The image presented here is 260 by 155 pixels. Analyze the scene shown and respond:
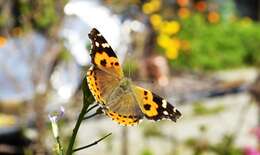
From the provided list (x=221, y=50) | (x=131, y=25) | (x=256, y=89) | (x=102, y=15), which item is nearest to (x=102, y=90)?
(x=131, y=25)

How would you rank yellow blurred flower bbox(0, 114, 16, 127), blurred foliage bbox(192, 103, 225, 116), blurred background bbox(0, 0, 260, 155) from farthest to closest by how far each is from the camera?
blurred foliage bbox(192, 103, 225, 116) → yellow blurred flower bbox(0, 114, 16, 127) → blurred background bbox(0, 0, 260, 155)

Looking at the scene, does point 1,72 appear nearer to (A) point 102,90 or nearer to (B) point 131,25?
(B) point 131,25

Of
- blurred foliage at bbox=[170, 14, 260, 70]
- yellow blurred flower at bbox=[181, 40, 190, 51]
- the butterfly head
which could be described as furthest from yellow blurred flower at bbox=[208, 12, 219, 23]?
the butterfly head

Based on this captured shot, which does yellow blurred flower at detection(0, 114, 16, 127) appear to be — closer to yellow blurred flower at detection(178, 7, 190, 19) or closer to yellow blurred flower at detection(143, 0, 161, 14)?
yellow blurred flower at detection(143, 0, 161, 14)

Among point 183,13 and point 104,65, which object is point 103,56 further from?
point 183,13

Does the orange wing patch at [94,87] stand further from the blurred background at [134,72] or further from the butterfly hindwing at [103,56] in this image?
the blurred background at [134,72]

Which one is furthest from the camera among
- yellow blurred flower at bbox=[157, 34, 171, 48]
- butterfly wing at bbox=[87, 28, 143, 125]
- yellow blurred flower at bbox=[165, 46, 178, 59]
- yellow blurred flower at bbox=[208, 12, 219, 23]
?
yellow blurred flower at bbox=[208, 12, 219, 23]

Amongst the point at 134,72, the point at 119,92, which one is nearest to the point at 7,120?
the point at 134,72

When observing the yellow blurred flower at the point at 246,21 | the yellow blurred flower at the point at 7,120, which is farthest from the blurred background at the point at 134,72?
the yellow blurred flower at the point at 246,21
